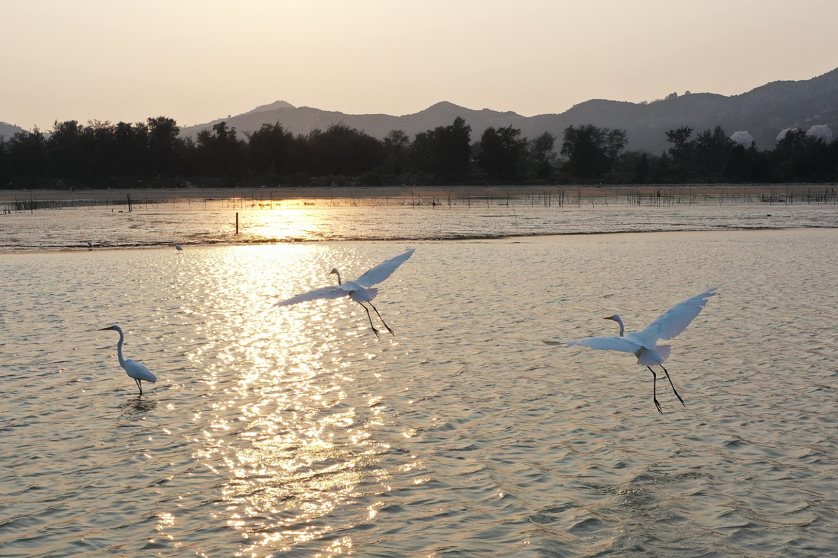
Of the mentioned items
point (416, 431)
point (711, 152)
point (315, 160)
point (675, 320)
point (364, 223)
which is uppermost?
point (711, 152)

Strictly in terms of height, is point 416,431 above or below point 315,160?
below

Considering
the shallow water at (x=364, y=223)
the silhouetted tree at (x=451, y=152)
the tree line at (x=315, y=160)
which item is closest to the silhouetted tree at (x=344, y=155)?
the tree line at (x=315, y=160)

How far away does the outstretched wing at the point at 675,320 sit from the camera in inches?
353

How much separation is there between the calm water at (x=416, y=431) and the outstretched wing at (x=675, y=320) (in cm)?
118

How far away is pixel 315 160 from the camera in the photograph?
107 meters

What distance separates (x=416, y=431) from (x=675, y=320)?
339cm

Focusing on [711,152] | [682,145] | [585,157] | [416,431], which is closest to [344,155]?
[585,157]

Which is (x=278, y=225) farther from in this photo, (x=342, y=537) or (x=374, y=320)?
(x=342, y=537)

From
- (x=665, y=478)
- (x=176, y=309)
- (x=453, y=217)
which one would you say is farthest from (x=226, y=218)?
(x=665, y=478)

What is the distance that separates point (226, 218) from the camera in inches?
2103

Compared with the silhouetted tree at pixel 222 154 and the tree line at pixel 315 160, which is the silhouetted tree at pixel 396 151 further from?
the silhouetted tree at pixel 222 154

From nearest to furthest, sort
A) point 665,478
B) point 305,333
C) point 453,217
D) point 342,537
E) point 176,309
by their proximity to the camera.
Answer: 1. point 342,537
2. point 665,478
3. point 305,333
4. point 176,309
5. point 453,217

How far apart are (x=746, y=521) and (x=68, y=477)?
21.6ft

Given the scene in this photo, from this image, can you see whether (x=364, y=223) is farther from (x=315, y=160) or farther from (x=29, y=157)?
(x=29, y=157)
